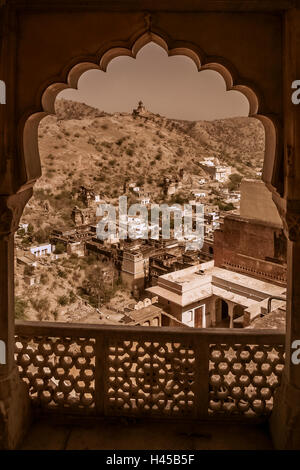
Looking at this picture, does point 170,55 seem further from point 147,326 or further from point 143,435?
point 143,435

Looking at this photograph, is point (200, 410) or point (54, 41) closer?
point (54, 41)

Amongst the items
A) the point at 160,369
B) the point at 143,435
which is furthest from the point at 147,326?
the point at 143,435

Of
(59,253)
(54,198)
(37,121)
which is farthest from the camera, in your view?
(54,198)

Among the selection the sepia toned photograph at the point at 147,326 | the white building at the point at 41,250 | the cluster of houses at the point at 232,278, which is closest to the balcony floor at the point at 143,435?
the sepia toned photograph at the point at 147,326

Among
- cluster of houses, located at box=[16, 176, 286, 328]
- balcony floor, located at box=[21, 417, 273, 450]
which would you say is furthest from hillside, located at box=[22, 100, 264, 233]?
balcony floor, located at box=[21, 417, 273, 450]

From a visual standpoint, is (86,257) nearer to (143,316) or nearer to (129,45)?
(143,316)

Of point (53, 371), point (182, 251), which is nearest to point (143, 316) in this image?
point (53, 371)

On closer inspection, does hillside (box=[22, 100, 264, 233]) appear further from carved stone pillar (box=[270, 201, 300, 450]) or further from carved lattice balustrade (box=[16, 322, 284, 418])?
carved stone pillar (box=[270, 201, 300, 450])
